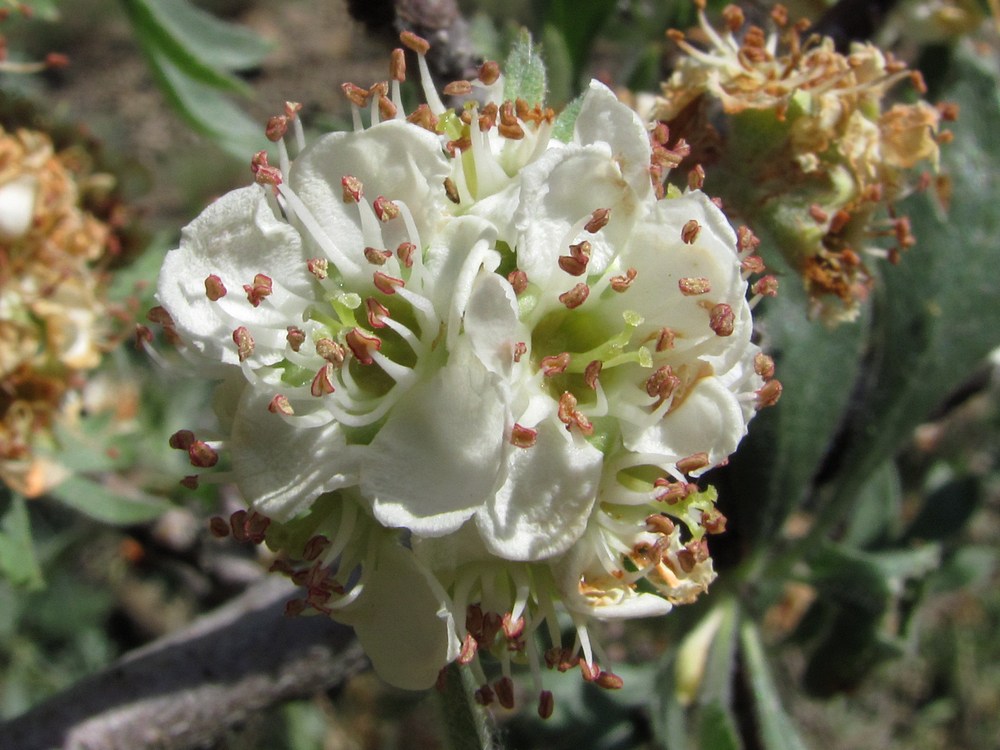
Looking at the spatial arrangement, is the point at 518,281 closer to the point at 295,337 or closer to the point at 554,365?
the point at 554,365

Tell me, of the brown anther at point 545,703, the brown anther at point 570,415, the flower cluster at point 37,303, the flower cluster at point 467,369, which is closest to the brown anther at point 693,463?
the flower cluster at point 467,369

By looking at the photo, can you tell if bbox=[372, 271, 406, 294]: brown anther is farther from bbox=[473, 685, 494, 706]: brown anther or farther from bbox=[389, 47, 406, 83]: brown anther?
bbox=[473, 685, 494, 706]: brown anther

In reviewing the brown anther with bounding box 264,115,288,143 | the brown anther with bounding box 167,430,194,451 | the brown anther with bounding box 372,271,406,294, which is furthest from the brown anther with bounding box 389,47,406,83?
the brown anther with bounding box 167,430,194,451

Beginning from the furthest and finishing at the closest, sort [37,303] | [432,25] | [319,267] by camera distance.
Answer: [37,303]
[432,25]
[319,267]

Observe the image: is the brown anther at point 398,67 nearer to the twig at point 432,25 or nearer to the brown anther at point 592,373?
the twig at point 432,25

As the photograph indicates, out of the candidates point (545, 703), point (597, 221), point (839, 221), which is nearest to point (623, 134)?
point (597, 221)
